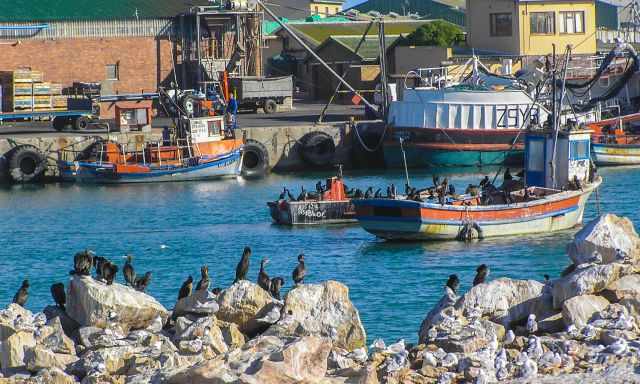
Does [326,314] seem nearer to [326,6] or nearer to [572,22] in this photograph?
[572,22]

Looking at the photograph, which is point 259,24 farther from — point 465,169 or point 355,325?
point 355,325

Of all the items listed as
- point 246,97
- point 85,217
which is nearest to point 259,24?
point 246,97

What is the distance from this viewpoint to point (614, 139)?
175 feet

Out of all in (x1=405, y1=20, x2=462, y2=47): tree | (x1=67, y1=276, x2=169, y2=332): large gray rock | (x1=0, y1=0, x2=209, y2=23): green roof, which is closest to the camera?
(x1=67, y1=276, x2=169, y2=332): large gray rock

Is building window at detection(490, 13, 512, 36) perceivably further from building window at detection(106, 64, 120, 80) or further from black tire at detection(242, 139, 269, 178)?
building window at detection(106, 64, 120, 80)

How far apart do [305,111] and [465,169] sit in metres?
12.2

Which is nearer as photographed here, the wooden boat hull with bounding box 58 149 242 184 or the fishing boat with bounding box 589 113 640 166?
the wooden boat hull with bounding box 58 149 242 184

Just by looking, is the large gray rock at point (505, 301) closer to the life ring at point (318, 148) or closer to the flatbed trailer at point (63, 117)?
the life ring at point (318, 148)

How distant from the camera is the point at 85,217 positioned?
144 ft

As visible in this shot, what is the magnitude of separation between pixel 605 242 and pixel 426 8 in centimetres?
7941

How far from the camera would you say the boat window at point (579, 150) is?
3650cm

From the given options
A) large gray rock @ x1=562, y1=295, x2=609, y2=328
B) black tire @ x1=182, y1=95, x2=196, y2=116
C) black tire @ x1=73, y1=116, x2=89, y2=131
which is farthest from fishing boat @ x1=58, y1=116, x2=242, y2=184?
large gray rock @ x1=562, y1=295, x2=609, y2=328

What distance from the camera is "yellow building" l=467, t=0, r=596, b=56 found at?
66.3 m

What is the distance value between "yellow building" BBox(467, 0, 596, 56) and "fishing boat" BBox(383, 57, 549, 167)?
11.8 metres
